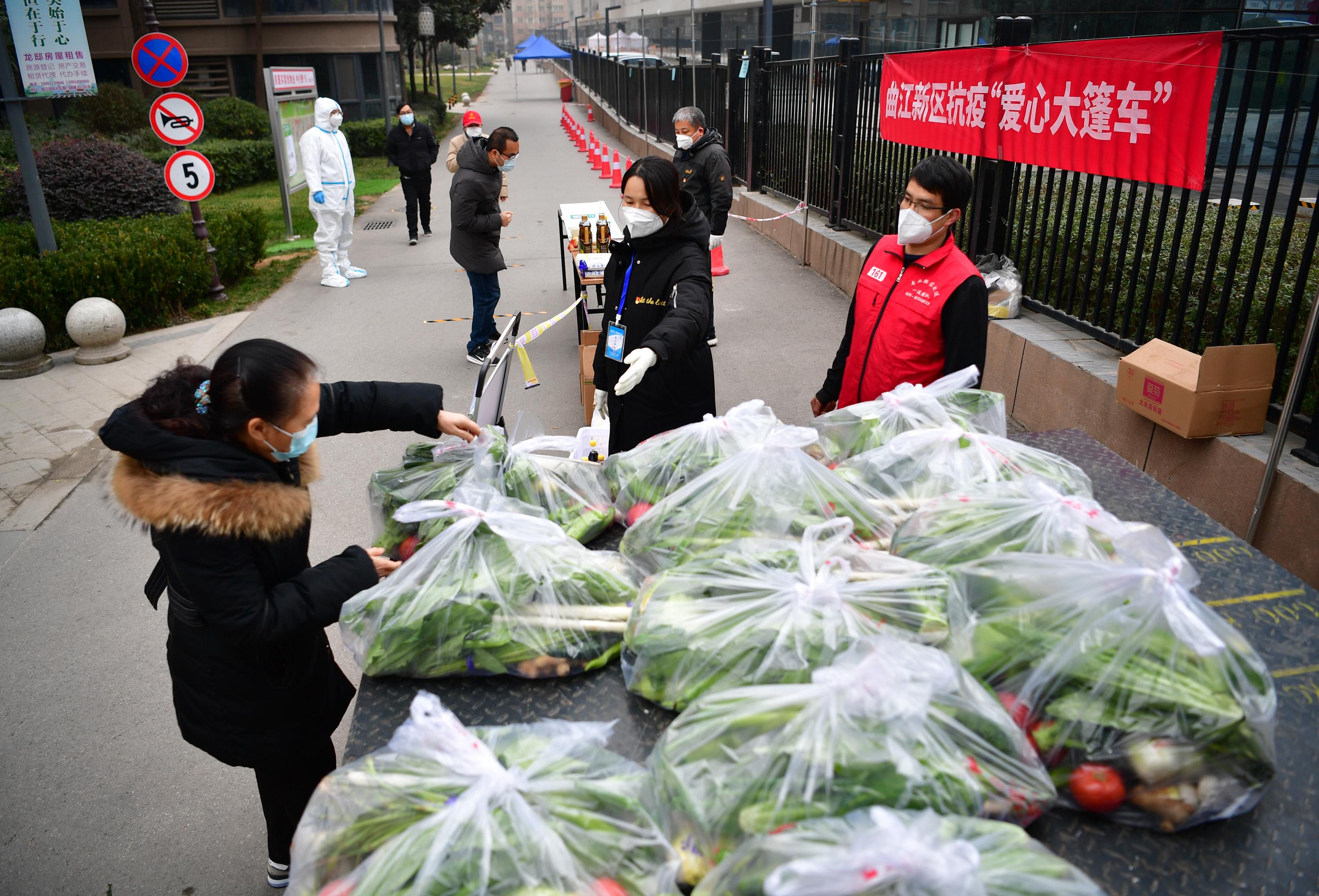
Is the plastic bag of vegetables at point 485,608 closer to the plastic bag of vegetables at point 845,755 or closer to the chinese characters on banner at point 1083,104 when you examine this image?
the plastic bag of vegetables at point 845,755

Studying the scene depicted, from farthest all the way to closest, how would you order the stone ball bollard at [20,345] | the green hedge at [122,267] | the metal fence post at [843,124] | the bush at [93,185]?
the bush at [93,185] → the metal fence post at [843,124] → the green hedge at [122,267] → the stone ball bollard at [20,345]

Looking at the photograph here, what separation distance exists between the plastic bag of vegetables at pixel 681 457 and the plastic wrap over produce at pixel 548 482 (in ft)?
0.26

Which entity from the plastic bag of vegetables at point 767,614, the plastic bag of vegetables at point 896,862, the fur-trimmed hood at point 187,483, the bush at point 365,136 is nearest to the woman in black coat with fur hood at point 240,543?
the fur-trimmed hood at point 187,483

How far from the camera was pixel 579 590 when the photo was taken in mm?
1942

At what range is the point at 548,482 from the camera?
2396 mm

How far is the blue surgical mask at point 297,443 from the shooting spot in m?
2.05

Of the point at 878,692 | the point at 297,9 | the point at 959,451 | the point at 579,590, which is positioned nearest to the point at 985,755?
the point at 878,692

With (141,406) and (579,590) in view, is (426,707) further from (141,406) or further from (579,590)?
(141,406)

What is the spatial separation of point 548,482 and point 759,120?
449 inches

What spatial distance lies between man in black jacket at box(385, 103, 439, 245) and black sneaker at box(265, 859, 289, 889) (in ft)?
35.1

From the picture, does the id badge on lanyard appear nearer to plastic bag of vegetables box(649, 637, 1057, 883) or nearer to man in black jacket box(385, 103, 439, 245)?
plastic bag of vegetables box(649, 637, 1057, 883)

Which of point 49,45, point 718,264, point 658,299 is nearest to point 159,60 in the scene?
point 49,45

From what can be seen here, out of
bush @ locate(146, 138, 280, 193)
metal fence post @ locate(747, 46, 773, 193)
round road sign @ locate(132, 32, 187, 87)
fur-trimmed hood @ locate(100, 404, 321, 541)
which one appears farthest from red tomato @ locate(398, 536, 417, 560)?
bush @ locate(146, 138, 280, 193)

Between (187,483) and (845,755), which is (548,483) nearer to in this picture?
(187,483)
